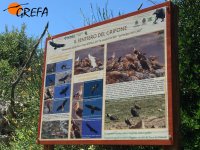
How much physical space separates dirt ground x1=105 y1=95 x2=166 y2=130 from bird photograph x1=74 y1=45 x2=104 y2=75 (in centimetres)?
75

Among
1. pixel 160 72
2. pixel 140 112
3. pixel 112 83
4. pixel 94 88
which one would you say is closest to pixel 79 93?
pixel 94 88

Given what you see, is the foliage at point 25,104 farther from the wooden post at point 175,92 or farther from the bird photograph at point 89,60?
the wooden post at point 175,92

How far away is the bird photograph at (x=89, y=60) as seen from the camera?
659 cm

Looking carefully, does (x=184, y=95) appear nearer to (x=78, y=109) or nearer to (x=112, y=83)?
(x=112, y=83)

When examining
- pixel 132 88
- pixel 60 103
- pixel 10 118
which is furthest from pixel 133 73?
pixel 10 118

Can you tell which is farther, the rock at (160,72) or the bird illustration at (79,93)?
the bird illustration at (79,93)

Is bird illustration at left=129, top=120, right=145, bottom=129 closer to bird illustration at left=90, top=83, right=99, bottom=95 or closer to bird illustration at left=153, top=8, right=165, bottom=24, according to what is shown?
bird illustration at left=90, top=83, right=99, bottom=95

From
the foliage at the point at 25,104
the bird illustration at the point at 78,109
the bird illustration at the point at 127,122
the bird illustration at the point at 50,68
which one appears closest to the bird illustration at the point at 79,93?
the bird illustration at the point at 78,109

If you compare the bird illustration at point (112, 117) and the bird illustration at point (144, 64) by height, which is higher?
the bird illustration at point (144, 64)

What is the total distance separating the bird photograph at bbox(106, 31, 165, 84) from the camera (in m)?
5.66

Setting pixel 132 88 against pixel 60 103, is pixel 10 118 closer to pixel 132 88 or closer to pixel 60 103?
pixel 60 103

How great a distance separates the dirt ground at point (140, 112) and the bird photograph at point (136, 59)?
34 cm

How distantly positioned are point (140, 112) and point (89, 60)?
159 centimetres

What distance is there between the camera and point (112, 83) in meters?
6.20
